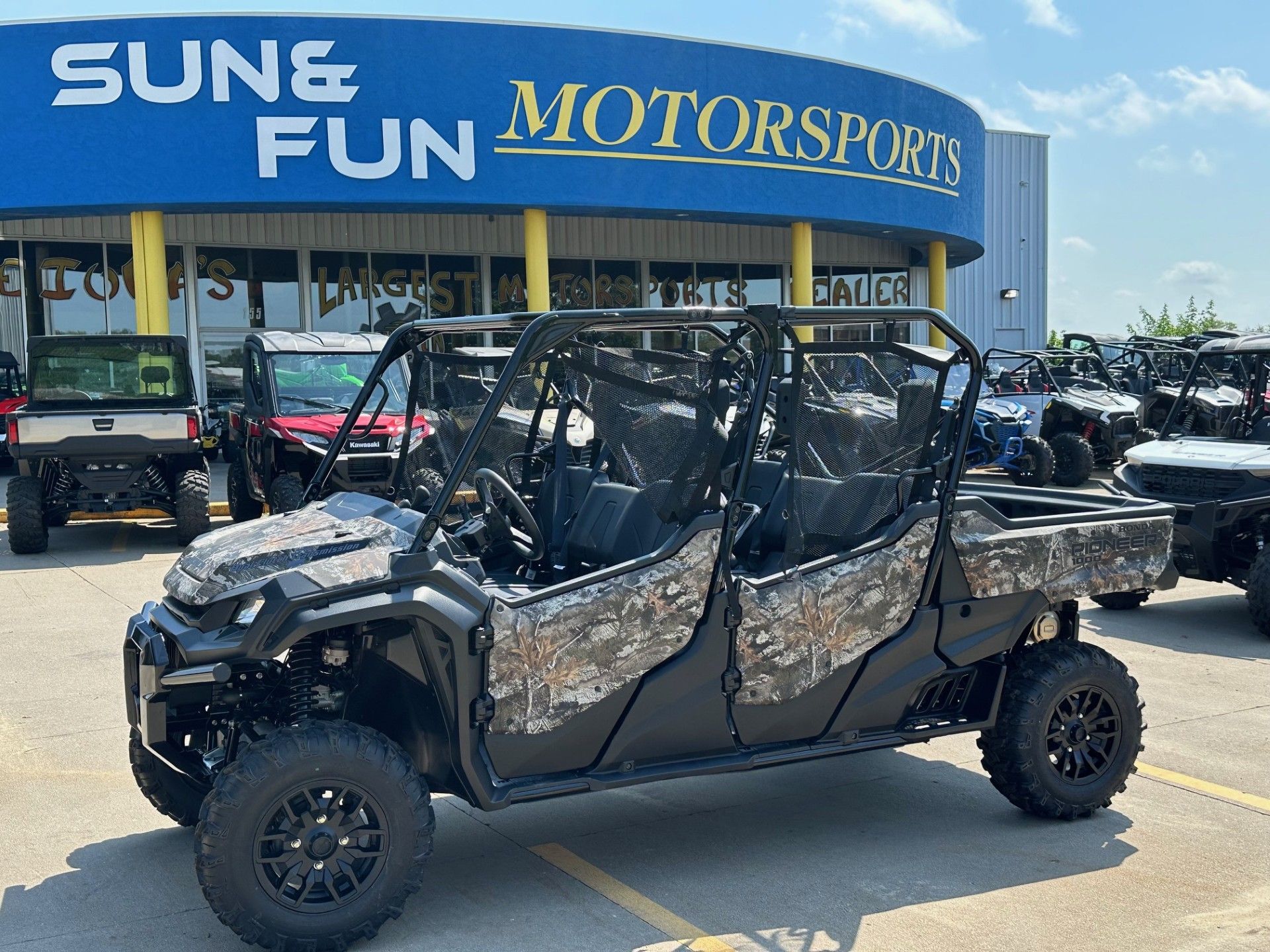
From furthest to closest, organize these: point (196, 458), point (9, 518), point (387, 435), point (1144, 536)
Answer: point (196, 458)
point (9, 518)
point (387, 435)
point (1144, 536)

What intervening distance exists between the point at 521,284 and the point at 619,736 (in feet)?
73.4

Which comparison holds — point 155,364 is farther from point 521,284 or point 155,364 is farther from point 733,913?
point 521,284

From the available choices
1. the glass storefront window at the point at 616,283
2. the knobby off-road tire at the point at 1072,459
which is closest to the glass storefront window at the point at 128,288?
the glass storefront window at the point at 616,283

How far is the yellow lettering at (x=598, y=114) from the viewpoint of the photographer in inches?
764

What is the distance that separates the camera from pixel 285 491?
1287 centimetres

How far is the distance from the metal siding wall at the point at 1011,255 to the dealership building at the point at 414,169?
19.1 feet

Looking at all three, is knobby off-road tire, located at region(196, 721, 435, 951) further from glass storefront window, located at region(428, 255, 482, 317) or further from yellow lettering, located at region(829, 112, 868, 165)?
glass storefront window, located at region(428, 255, 482, 317)

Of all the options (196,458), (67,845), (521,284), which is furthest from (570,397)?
(521,284)

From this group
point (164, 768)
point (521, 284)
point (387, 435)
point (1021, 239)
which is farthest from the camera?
point (1021, 239)

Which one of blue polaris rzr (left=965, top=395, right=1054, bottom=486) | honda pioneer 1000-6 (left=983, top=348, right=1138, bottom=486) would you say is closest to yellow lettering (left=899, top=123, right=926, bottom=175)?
honda pioneer 1000-6 (left=983, top=348, right=1138, bottom=486)

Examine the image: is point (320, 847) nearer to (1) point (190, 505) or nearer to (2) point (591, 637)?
(2) point (591, 637)

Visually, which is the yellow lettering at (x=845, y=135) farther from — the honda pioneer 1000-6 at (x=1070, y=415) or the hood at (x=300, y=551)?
the hood at (x=300, y=551)

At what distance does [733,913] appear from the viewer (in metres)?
4.37

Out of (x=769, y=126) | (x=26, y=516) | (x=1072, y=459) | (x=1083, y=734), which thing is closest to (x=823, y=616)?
(x=1083, y=734)
